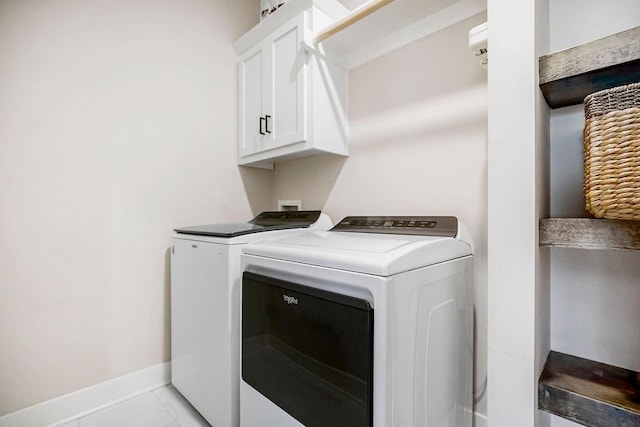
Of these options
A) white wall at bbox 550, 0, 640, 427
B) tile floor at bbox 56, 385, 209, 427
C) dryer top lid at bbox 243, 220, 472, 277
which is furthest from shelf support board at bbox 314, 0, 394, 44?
tile floor at bbox 56, 385, 209, 427

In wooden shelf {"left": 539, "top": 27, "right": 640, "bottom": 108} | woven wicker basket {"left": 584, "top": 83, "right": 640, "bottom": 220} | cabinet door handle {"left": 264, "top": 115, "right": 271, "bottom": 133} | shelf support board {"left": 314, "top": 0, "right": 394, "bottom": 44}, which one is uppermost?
shelf support board {"left": 314, "top": 0, "right": 394, "bottom": 44}

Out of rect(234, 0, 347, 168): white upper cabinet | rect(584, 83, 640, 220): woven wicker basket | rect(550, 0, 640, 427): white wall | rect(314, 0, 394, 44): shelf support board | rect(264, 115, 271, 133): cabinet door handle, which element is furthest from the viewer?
rect(264, 115, 271, 133): cabinet door handle

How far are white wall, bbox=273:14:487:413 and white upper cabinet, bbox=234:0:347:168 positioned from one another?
0.16 metres

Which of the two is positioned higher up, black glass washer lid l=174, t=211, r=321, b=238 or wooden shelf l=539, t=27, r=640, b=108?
wooden shelf l=539, t=27, r=640, b=108

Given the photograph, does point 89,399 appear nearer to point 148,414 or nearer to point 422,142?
point 148,414

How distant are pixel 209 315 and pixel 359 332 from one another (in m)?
0.88

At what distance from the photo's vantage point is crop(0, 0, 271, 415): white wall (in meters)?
1.41

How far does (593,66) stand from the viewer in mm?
737

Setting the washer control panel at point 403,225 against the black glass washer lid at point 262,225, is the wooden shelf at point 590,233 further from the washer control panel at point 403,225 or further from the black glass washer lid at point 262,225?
the black glass washer lid at point 262,225

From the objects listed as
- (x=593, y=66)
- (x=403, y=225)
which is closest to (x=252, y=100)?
(x=403, y=225)

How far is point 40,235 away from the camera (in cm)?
146

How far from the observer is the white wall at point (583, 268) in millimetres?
922

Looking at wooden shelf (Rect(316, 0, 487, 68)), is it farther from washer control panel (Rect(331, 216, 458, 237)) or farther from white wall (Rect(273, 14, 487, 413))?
washer control panel (Rect(331, 216, 458, 237))

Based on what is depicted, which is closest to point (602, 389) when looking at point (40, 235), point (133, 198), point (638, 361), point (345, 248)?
point (638, 361)
